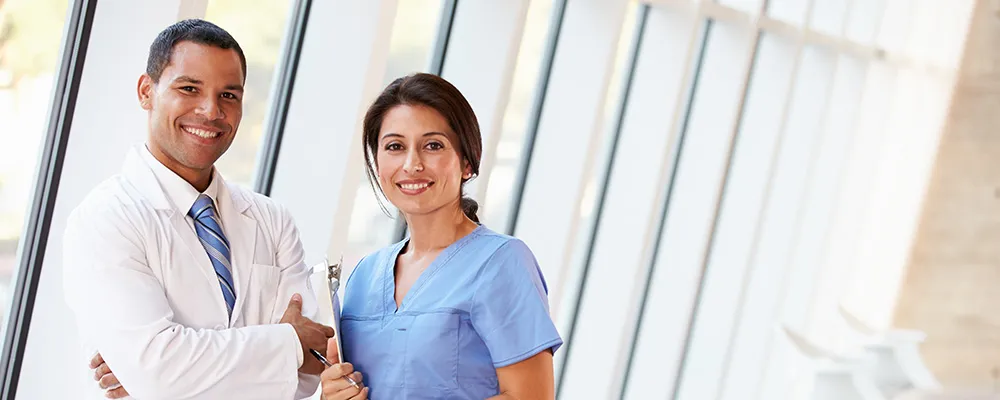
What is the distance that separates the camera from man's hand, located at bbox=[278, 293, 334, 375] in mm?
2166

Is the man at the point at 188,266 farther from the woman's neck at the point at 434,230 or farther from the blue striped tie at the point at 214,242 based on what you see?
the woman's neck at the point at 434,230

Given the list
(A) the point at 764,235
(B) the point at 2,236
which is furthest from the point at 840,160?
(B) the point at 2,236

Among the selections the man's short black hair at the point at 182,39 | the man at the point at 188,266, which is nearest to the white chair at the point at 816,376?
the man at the point at 188,266

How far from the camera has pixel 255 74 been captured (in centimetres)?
389

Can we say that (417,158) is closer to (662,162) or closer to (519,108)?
(519,108)

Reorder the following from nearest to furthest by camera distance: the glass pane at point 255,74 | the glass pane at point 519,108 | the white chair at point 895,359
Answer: the glass pane at point 255,74 → the glass pane at point 519,108 → the white chair at point 895,359

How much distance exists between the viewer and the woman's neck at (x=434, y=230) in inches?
89.4

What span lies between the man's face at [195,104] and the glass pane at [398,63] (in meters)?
2.26

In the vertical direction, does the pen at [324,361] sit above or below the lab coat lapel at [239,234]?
below

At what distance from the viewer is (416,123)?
7.13 feet

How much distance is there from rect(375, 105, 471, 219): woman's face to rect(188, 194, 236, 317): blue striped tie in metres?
0.39

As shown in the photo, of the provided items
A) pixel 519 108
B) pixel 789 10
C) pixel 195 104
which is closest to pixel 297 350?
pixel 195 104

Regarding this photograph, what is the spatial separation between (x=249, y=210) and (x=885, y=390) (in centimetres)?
713

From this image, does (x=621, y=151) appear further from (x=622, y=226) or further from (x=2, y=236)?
(x=2, y=236)
